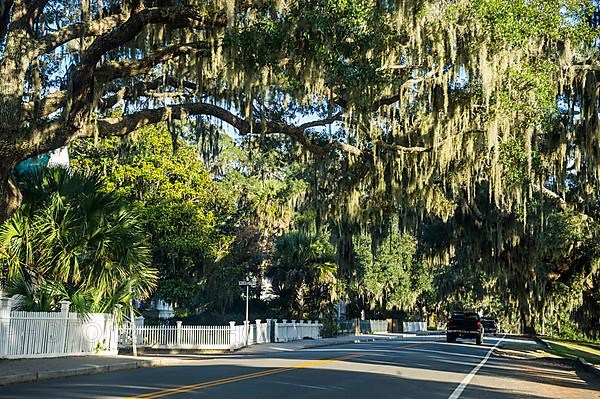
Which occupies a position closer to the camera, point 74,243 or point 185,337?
point 74,243

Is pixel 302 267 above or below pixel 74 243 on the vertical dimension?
above

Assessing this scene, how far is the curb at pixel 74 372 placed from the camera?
1319 centimetres

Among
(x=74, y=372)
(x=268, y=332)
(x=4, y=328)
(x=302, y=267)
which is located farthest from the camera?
(x=302, y=267)

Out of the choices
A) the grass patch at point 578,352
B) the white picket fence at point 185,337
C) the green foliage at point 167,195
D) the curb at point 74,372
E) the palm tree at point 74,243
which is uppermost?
the green foliage at point 167,195

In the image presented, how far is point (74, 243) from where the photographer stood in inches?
736

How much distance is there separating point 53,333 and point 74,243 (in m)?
2.37

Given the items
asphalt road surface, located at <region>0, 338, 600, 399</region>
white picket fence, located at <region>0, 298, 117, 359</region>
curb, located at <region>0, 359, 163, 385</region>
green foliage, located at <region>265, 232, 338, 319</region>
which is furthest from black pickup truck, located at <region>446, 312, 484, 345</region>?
curb, located at <region>0, 359, 163, 385</region>

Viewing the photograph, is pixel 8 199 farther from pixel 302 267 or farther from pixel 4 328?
pixel 302 267

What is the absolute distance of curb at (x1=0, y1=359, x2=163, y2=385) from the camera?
1319 centimetres

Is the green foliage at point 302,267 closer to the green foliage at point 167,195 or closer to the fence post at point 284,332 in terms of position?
the fence post at point 284,332

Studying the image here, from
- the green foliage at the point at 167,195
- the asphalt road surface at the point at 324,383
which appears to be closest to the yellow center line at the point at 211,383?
the asphalt road surface at the point at 324,383

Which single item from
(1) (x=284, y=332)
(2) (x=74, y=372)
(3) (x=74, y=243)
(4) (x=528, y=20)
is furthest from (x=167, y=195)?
(4) (x=528, y=20)

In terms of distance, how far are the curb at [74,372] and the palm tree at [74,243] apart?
2.43 m

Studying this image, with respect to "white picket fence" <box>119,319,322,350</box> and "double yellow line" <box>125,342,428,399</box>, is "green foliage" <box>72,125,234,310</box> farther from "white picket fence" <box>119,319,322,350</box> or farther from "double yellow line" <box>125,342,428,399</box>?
"double yellow line" <box>125,342,428,399</box>
